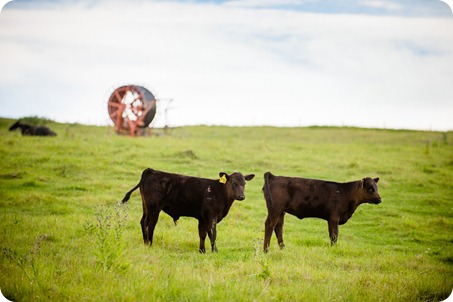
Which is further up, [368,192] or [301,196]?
[368,192]

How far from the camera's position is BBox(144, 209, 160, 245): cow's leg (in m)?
10.4

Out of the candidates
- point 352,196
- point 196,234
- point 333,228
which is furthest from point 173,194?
point 352,196

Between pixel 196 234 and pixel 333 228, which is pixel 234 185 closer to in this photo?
pixel 196 234

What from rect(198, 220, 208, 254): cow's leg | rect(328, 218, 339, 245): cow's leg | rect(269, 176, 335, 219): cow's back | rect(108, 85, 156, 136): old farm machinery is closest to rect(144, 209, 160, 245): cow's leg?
rect(198, 220, 208, 254): cow's leg

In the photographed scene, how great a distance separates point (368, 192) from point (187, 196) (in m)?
3.99

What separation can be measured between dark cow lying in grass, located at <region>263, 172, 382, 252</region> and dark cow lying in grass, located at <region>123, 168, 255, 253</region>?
29.7 inches

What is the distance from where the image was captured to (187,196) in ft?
35.0

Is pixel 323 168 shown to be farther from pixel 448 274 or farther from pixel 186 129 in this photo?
pixel 186 129

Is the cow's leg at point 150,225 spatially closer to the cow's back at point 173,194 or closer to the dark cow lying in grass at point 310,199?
the cow's back at point 173,194

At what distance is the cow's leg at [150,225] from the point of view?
1037 cm

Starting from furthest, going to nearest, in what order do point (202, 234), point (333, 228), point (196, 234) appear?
point (196, 234)
point (333, 228)
point (202, 234)

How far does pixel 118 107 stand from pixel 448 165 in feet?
71.1

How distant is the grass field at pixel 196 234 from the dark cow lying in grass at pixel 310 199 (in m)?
0.59

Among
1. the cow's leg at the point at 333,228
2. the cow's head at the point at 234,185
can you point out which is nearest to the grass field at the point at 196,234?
the cow's leg at the point at 333,228
